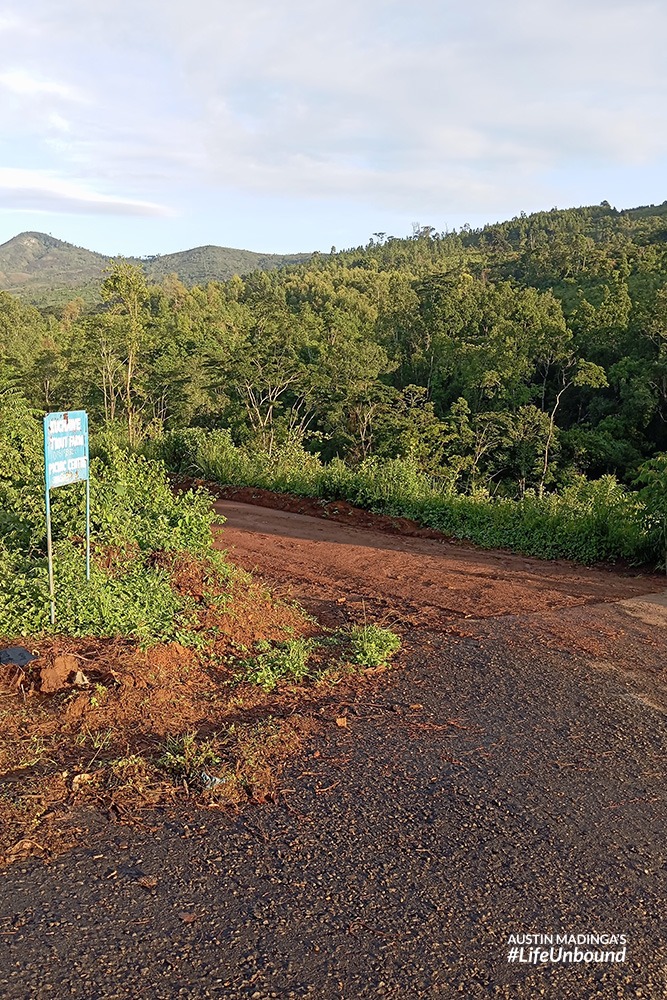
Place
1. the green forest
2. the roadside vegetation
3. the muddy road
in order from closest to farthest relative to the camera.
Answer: the muddy road
the roadside vegetation
the green forest

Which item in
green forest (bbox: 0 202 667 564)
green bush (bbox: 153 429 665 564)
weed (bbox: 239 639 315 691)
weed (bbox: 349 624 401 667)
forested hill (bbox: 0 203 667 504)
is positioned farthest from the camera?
forested hill (bbox: 0 203 667 504)

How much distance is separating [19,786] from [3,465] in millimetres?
4940

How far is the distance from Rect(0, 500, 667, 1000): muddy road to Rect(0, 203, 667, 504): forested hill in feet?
61.4

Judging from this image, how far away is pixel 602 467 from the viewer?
106 ft

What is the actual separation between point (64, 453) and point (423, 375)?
36845 millimetres

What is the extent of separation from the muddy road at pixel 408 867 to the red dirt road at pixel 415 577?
143 cm

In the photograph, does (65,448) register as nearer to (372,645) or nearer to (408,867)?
(372,645)

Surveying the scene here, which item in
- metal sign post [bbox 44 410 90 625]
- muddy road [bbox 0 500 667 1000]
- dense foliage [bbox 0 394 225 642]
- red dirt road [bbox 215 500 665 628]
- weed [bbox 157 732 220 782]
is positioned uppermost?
metal sign post [bbox 44 410 90 625]

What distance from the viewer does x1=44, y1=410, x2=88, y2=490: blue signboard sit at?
5.36 metres

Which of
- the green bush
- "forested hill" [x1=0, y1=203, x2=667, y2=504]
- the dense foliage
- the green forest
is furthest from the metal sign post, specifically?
"forested hill" [x1=0, y1=203, x2=667, y2=504]

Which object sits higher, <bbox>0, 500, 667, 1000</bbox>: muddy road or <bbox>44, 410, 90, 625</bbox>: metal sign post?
<bbox>44, 410, 90, 625</bbox>: metal sign post

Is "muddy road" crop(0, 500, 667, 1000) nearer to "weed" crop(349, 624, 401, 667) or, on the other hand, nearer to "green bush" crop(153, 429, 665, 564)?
"weed" crop(349, 624, 401, 667)

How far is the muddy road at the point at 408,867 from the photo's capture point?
2463 millimetres

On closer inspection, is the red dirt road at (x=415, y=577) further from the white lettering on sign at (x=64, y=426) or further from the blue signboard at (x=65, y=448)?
the white lettering on sign at (x=64, y=426)
